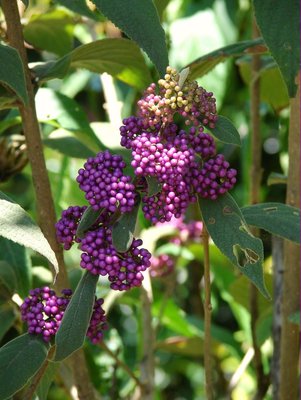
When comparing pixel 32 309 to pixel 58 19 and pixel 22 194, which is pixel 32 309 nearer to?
pixel 58 19

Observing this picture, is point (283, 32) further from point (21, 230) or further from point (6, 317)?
point (6, 317)

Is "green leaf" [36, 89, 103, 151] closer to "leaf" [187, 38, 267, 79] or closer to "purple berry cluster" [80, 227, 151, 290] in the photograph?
"leaf" [187, 38, 267, 79]

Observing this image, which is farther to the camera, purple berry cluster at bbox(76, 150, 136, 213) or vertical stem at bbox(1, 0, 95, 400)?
vertical stem at bbox(1, 0, 95, 400)

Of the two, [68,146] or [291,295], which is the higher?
[68,146]

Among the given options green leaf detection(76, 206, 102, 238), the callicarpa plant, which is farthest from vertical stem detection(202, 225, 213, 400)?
green leaf detection(76, 206, 102, 238)

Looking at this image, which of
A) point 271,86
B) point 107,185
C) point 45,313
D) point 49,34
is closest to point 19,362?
point 45,313

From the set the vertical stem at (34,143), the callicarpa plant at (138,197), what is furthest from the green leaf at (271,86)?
the vertical stem at (34,143)

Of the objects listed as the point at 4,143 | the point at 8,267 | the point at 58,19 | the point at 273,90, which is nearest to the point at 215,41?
the point at 273,90

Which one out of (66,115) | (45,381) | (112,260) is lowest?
(45,381)
